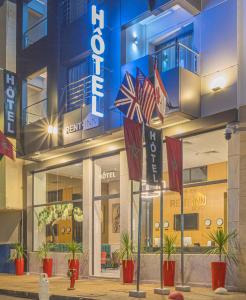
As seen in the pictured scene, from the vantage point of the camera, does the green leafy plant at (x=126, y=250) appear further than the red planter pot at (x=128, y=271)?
Yes

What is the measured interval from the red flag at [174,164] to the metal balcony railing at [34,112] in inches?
393

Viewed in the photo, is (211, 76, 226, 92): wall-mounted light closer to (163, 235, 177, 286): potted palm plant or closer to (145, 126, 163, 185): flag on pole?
(145, 126, 163, 185): flag on pole

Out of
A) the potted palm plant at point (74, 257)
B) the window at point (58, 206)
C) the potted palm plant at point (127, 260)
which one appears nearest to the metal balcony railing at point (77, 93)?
the window at point (58, 206)

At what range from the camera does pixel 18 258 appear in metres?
22.2

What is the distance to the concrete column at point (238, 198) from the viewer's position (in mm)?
13703

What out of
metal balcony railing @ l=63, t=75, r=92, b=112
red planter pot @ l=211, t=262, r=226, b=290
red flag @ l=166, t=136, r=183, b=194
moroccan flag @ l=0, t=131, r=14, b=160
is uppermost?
metal balcony railing @ l=63, t=75, r=92, b=112

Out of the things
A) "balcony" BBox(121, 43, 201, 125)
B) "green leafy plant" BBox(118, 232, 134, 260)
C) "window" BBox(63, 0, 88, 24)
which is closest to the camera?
"balcony" BBox(121, 43, 201, 125)

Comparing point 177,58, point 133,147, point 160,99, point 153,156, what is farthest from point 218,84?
point 133,147

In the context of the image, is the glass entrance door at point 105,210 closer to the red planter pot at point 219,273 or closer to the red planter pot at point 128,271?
the red planter pot at point 128,271

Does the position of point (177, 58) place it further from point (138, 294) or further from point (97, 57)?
point (138, 294)

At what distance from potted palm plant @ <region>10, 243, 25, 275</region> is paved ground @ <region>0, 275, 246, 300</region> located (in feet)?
10.2

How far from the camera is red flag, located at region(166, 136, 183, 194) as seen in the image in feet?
44.7

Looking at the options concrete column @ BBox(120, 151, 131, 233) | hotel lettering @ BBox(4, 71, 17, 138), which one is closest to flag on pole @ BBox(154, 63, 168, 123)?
concrete column @ BBox(120, 151, 131, 233)

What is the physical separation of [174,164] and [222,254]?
294 centimetres
